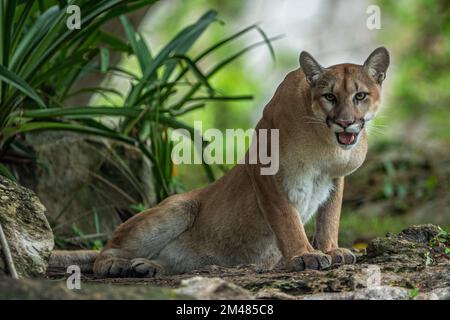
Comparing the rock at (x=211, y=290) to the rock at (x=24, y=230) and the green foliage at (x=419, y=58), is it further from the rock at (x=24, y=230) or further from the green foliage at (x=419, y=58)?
the green foliage at (x=419, y=58)

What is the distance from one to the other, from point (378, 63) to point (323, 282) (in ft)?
Answer: 5.51

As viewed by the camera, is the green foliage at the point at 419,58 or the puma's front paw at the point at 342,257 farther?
the green foliage at the point at 419,58

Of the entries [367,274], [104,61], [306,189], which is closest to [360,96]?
[306,189]

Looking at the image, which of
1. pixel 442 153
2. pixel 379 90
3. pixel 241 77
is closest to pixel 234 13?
pixel 241 77

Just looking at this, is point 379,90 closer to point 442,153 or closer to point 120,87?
point 442,153

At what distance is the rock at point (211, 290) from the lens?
4109 mm

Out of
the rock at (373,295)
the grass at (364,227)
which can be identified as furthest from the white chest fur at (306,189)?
the grass at (364,227)

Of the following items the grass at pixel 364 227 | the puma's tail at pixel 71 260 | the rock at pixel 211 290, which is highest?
the rock at pixel 211 290

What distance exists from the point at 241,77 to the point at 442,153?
7283 mm

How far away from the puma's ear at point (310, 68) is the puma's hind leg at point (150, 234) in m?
1.39

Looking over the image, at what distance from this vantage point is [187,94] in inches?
326

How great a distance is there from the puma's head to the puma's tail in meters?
2.02

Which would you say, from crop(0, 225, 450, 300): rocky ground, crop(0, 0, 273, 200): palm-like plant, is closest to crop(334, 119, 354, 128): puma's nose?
crop(0, 225, 450, 300): rocky ground

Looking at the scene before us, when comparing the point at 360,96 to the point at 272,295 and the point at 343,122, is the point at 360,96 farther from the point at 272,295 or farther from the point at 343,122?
the point at 272,295
